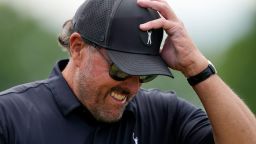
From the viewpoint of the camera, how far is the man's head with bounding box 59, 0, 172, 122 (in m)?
5.68

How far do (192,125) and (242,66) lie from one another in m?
37.5

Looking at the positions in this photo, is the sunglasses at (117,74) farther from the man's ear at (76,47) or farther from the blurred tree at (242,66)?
the blurred tree at (242,66)

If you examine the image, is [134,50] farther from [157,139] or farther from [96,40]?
[157,139]

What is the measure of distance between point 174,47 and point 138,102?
52cm

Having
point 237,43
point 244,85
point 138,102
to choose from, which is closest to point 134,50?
point 138,102

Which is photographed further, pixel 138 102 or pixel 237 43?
pixel 237 43

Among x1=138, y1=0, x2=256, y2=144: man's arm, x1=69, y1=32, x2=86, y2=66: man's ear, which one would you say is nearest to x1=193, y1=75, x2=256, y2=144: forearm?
x1=138, y1=0, x2=256, y2=144: man's arm

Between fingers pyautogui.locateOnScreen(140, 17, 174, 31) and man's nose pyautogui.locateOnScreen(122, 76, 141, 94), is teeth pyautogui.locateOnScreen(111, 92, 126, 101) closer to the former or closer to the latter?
man's nose pyautogui.locateOnScreen(122, 76, 141, 94)

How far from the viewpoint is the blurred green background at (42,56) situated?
129ft

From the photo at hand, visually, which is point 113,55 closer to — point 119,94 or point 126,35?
point 126,35

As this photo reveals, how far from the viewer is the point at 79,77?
230 inches

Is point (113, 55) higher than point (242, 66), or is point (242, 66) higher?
point (113, 55)

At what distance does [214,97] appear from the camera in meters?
5.90

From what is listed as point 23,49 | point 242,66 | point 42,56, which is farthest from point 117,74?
point 23,49
